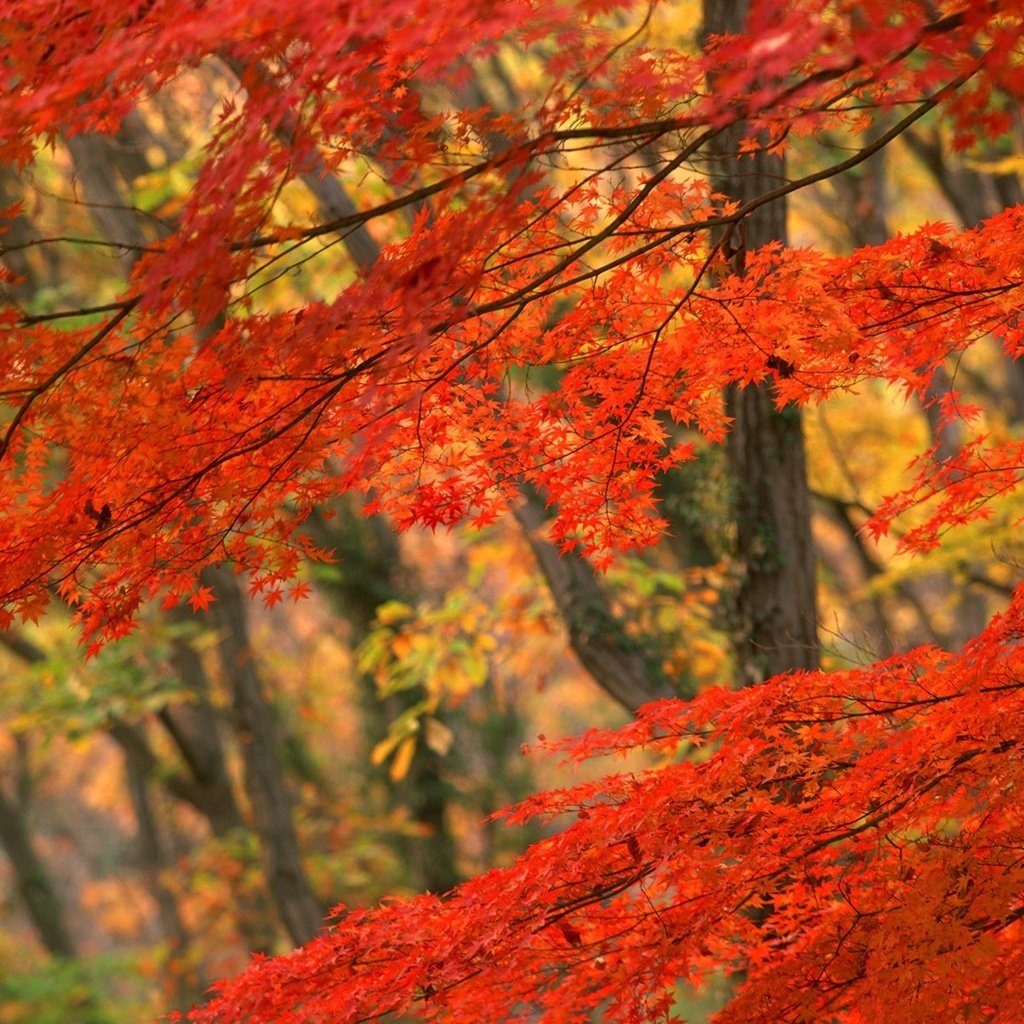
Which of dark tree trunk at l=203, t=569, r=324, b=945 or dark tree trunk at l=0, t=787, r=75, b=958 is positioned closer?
dark tree trunk at l=203, t=569, r=324, b=945

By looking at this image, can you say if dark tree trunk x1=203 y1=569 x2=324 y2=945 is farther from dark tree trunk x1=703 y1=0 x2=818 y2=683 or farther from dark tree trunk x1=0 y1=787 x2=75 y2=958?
dark tree trunk x1=0 y1=787 x2=75 y2=958

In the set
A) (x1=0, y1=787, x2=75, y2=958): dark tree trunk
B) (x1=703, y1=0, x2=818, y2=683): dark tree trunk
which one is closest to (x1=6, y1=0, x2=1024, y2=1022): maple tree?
(x1=703, y1=0, x2=818, y2=683): dark tree trunk

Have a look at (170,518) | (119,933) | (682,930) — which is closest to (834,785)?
(682,930)

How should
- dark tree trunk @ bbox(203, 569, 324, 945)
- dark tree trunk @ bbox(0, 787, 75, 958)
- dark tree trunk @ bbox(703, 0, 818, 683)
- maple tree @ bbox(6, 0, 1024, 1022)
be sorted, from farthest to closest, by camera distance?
dark tree trunk @ bbox(0, 787, 75, 958)
dark tree trunk @ bbox(203, 569, 324, 945)
dark tree trunk @ bbox(703, 0, 818, 683)
maple tree @ bbox(6, 0, 1024, 1022)

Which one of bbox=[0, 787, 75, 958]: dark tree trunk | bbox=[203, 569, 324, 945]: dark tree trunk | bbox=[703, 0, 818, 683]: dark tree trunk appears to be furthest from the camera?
bbox=[0, 787, 75, 958]: dark tree trunk

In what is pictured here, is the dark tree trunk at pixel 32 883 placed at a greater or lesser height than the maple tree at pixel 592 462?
lesser

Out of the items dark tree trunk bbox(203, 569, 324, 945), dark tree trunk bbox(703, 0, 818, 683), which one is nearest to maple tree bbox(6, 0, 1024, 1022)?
dark tree trunk bbox(703, 0, 818, 683)

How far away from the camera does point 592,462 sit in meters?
3.79

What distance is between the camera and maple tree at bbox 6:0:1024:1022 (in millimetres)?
3072

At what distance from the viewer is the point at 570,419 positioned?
383 centimetres

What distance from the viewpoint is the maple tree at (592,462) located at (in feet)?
10.1

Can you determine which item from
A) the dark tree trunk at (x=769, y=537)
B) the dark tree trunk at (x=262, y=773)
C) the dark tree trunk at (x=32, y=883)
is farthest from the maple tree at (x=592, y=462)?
the dark tree trunk at (x=32, y=883)

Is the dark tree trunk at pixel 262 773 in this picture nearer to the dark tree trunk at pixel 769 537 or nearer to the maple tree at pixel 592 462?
the dark tree trunk at pixel 769 537

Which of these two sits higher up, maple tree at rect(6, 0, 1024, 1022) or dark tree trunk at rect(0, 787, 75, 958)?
maple tree at rect(6, 0, 1024, 1022)
